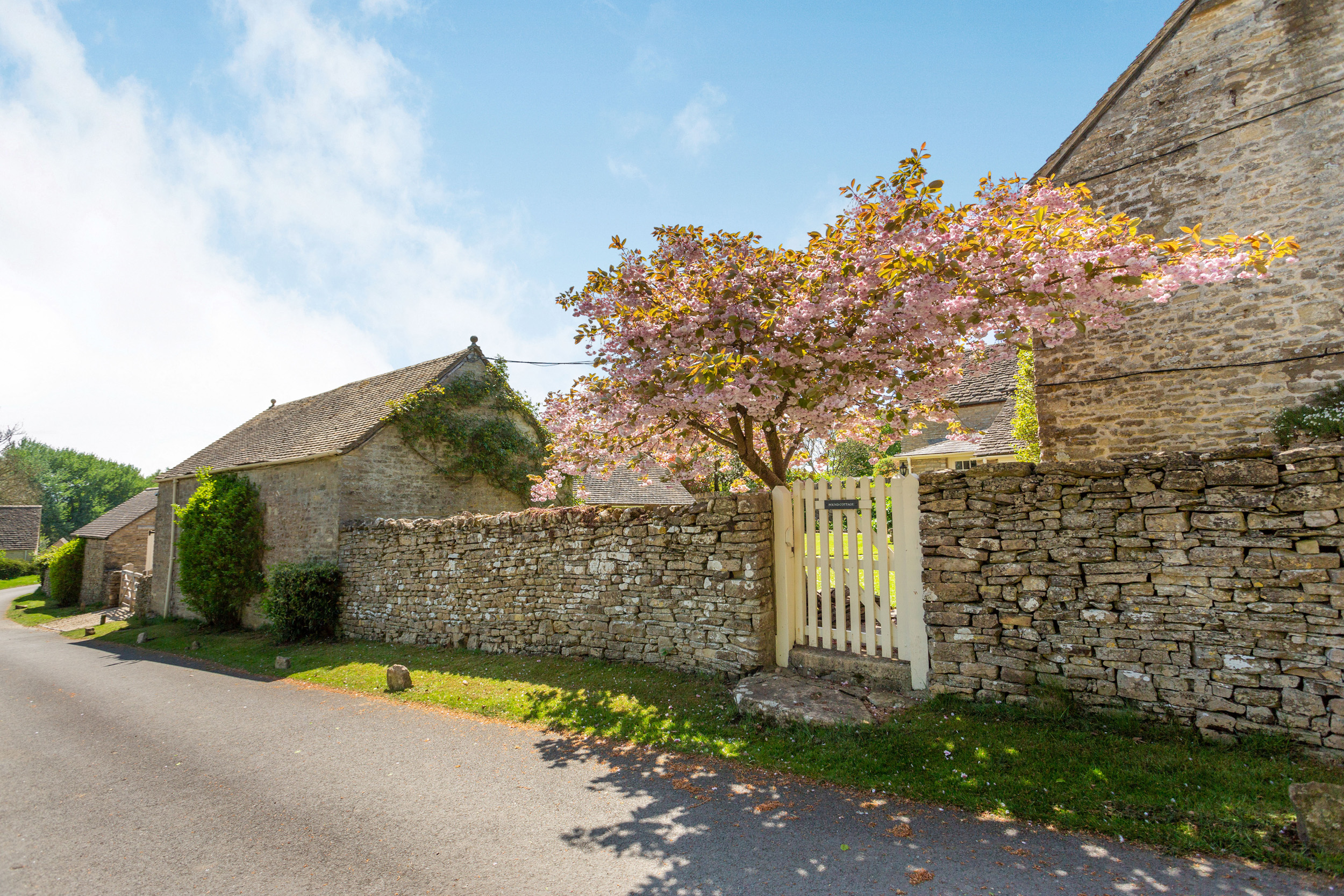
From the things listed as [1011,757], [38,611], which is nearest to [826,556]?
[1011,757]

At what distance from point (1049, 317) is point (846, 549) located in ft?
11.0

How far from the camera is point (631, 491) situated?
23.9 metres

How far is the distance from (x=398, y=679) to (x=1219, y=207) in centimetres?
1420

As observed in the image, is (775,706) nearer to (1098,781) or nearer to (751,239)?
(1098,781)

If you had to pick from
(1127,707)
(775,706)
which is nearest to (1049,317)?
(1127,707)

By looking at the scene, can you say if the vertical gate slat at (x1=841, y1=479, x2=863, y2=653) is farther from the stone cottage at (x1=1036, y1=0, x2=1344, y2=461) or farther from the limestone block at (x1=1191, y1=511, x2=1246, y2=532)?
the stone cottage at (x1=1036, y1=0, x2=1344, y2=461)

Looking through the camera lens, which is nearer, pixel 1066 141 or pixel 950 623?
pixel 950 623

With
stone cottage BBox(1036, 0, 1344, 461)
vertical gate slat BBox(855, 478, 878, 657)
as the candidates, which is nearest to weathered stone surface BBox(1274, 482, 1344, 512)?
vertical gate slat BBox(855, 478, 878, 657)

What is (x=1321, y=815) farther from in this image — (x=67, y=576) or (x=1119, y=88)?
(x=67, y=576)

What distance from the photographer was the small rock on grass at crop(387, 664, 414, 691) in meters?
8.72

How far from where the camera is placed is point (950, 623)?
584cm

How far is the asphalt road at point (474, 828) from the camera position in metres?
3.64

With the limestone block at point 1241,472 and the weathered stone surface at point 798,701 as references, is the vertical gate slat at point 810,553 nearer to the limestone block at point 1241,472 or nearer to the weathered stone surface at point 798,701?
the weathered stone surface at point 798,701

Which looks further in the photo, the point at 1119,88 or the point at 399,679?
the point at 1119,88
